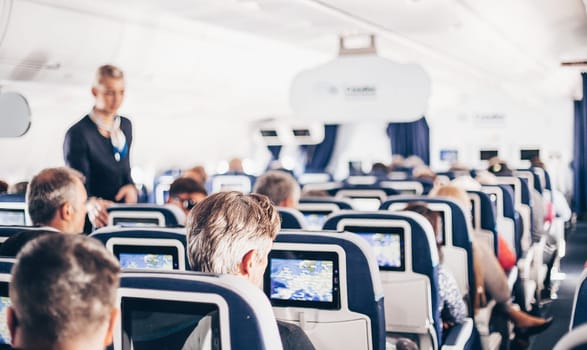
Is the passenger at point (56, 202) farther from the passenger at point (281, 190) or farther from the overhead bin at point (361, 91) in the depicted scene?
the overhead bin at point (361, 91)

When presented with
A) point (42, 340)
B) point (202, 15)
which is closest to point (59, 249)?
point (42, 340)

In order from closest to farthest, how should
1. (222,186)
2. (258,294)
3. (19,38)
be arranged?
(258,294) → (19,38) → (222,186)

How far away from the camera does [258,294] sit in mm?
1616

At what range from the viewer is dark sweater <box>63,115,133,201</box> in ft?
14.9

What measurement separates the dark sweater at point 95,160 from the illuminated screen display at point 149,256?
1.63 metres

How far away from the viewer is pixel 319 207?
196 inches

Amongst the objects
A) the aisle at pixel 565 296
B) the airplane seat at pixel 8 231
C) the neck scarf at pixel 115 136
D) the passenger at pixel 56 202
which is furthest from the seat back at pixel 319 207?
the airplane seat at pixel 8 231

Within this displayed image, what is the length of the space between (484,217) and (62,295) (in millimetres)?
4570

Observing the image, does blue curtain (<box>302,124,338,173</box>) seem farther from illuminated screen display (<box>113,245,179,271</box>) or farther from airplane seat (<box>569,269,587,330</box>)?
airplane seat (<box>569,269,587,330</box>)

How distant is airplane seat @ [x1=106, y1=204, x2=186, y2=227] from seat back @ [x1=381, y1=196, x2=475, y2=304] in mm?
1310

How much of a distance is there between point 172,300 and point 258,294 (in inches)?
8.4

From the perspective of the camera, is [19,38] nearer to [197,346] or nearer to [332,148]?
[197,346]

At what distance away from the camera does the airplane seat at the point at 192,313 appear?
5.22ft

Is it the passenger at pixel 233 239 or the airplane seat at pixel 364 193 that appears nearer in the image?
the passenger at pixel 233 239
